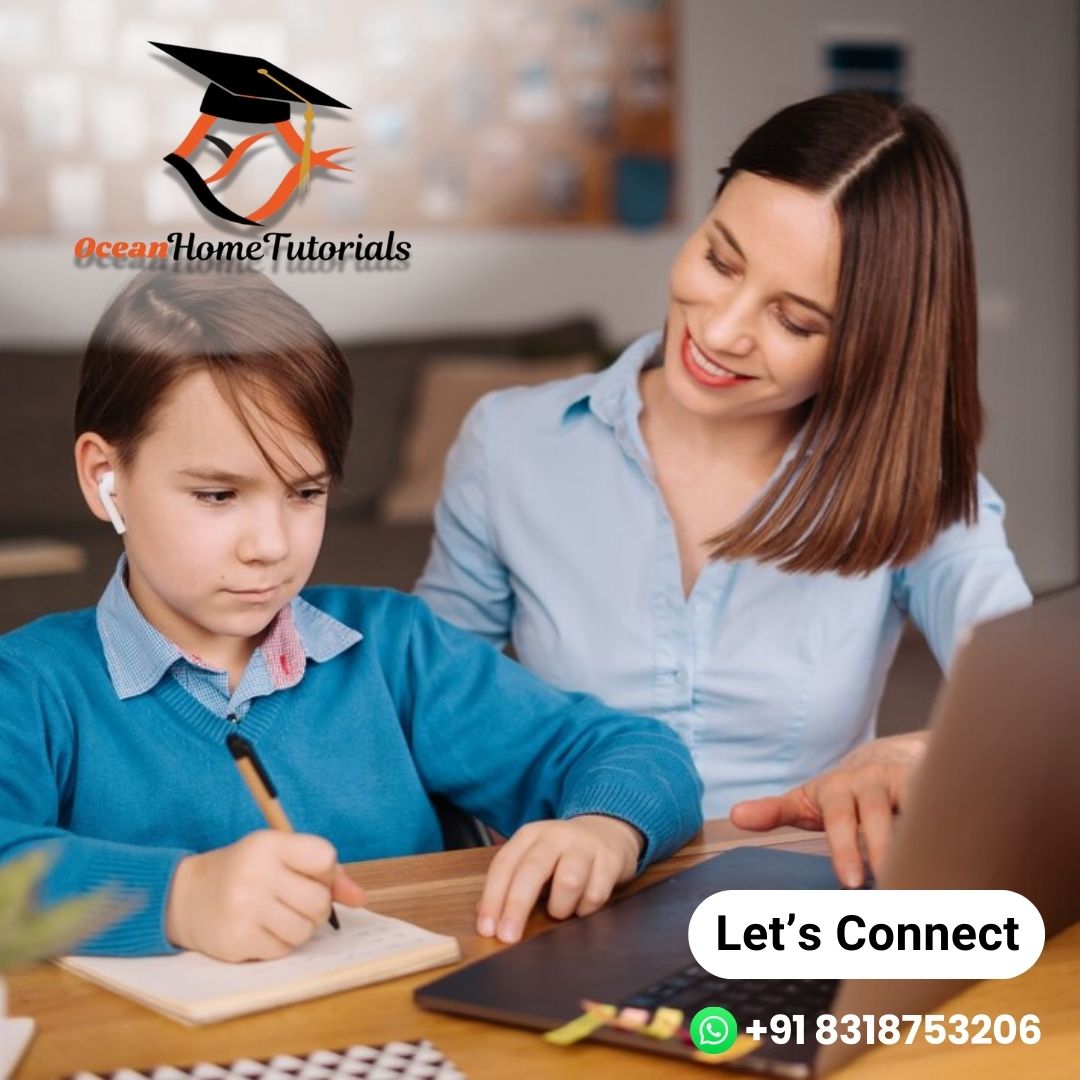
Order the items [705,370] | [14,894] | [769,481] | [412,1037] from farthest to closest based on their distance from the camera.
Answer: [769,481], [705,370], [412,1037], [14,894]

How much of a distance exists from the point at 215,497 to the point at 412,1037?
12.2 inches

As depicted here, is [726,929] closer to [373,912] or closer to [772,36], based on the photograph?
[373,912]

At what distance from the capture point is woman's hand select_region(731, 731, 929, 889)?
0.79m

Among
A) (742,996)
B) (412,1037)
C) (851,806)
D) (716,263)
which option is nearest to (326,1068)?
(412,1037)

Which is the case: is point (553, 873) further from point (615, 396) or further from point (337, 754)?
point (615, 396)

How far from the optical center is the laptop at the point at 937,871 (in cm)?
57

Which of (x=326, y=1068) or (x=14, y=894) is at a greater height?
(x=14, y=894)

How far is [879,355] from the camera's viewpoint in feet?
3.51

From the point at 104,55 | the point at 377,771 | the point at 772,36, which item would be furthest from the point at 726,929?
the point at 772,36

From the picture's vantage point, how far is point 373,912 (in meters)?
0.79

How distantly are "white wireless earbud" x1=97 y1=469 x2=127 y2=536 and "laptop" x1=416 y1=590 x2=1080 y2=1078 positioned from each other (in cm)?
31

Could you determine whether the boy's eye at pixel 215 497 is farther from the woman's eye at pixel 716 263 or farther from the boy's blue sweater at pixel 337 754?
the woman's eye at pixel 716 263

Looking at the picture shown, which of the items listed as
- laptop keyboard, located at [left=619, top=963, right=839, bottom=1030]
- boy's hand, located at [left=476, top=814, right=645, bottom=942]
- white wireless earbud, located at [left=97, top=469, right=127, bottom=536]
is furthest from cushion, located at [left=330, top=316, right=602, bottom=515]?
laptop keyboard, located at [left=619, top=963, right=839, bottom=1030]

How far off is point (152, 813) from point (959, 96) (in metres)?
3.46
